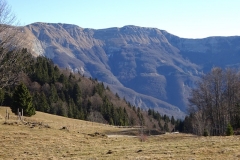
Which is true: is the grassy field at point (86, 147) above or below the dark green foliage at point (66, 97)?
below

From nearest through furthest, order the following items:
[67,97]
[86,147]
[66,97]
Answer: [86,147]
[66,97]
[67,97]

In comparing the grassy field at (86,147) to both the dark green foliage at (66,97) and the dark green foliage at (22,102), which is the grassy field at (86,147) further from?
the dark green foliage at (66,97)

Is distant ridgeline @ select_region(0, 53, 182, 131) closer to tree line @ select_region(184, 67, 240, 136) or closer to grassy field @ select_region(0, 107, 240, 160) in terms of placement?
tree line @ select_region(184, 67, 240, 136)

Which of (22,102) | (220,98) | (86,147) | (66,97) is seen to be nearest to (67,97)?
(66,97)

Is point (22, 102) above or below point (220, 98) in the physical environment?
below

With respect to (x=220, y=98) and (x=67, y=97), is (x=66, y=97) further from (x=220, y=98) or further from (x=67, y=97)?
(x=220, y=98)

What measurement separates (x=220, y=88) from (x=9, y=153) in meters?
49.5

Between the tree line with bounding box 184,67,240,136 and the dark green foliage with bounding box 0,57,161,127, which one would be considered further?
the dark green foliage with bounding box 0,57,161,127

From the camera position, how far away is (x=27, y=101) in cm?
6750

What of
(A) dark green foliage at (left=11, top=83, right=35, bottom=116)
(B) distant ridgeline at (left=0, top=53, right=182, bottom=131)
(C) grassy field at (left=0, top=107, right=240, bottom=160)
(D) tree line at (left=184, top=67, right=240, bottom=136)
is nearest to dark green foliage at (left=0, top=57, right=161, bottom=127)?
(B) distant ridgeline at (left=0, top=53, right=182, bottom=131)

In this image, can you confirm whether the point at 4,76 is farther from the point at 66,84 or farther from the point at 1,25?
the point at 66,84

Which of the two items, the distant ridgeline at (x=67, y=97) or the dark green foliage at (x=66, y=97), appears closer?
the dark green foliage at (x=66, y=97)

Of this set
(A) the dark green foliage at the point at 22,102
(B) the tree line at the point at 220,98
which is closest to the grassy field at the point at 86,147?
(A) the dark green foliage at the point at 22,102

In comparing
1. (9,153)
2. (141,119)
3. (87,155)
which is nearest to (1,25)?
(9,153)
